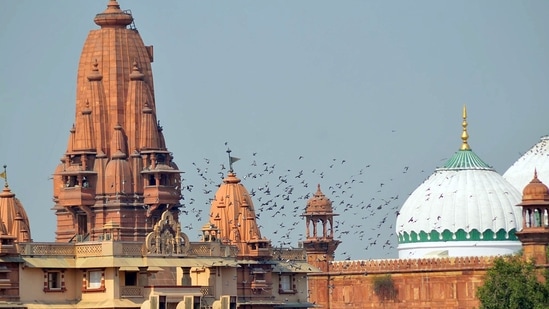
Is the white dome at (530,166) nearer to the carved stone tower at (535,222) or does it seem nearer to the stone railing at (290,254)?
the carved stone tower at (535,222)

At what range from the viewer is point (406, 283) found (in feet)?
375

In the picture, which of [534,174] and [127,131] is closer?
[127,131]

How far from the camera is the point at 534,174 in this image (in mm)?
115875

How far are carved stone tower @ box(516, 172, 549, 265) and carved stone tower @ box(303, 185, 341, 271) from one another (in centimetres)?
839

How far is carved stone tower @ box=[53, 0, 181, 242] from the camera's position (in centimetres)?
10112

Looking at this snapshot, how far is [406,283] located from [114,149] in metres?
17.4

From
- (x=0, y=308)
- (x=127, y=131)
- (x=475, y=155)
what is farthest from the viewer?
(x=475, y=155)

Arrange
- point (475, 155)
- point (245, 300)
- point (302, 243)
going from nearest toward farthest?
1. point (245, 300)
2. point (302, 243)
3. point (475, 155)

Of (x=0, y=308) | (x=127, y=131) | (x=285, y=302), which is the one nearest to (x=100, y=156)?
(x=127, y=131)

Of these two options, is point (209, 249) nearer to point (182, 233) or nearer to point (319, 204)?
point (182, 233)

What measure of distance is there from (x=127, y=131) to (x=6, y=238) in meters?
16.6

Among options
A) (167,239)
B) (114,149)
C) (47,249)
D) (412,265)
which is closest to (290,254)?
(114,149)

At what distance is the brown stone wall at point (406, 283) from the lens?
11219cm

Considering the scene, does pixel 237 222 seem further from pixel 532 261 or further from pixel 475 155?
pixel 475 155
